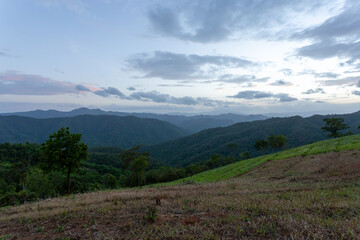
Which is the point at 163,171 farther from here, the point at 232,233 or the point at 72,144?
the point at 232,233

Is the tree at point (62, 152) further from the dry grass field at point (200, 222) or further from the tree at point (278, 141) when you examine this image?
the tree at point (278, 141)

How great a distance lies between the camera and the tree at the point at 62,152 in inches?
863

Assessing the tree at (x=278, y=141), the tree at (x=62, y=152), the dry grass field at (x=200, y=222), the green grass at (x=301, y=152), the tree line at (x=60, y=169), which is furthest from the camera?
the tree at (x=278, y=141)

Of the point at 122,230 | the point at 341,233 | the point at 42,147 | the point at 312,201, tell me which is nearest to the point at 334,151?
the point at 312,201

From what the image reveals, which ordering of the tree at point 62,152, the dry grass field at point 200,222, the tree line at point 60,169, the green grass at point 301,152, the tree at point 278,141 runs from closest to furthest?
the dry grass field at point 200,222 < the tree at point 62,152 < the tree line at point 60,169 < the green grass at point 301,152 < the tree at point 278,141

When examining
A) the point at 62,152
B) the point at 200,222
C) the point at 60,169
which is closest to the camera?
the point at 200,222

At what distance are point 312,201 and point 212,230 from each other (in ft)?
20.4

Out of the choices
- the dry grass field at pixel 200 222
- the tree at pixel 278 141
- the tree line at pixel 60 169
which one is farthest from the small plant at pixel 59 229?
the tree at pixel 278 141

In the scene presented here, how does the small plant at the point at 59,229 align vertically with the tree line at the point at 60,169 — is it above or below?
above

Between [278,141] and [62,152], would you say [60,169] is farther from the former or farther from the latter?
[278,141]

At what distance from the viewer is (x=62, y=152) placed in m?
22.2

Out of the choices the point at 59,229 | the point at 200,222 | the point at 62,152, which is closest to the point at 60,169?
the point at 62,152

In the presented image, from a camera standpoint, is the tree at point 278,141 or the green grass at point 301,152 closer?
the green grass at point 301,152

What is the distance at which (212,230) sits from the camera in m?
5.85
